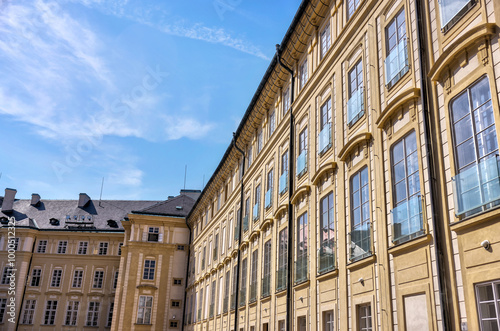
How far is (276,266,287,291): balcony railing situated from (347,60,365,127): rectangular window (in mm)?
6662

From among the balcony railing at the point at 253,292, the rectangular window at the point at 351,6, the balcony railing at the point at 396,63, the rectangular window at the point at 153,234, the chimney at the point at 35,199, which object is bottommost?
the balcony railing at the point at 253,292

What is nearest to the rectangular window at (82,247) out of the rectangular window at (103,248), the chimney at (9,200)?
the rectangular window at (103,248)

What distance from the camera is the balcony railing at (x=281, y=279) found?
17.7 metres

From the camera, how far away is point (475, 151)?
8602mm

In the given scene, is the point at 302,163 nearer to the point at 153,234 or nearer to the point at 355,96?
the point at 355,96

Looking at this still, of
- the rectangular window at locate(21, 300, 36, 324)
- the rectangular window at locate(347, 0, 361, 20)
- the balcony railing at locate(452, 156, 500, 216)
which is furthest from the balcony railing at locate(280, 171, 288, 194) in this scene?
the rectangular window at locate(21, 300, 36, 324)

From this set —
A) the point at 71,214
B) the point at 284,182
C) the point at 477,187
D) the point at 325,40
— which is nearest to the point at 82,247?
the point at 71,214

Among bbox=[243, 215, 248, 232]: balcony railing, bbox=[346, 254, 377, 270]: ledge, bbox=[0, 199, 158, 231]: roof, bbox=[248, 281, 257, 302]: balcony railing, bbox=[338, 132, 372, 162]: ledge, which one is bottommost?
bbox=[346, 254, 377, 270]: ledge

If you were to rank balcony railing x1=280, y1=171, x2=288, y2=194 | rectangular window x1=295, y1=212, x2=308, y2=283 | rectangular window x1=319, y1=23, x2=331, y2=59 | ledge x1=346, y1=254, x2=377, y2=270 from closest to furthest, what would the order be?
ledge x1=346, y1=254, x2=377, y2=270 → rectangular window x1=295, y1=212, x2=308, y2=283 → rectangular window x1=319, y1=23, x2=331, y2=59 → balcony railing x1=280, y1=171, x2=288, y2=194

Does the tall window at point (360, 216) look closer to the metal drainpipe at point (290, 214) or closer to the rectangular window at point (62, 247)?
the metal drainpipe at point (290, 214)

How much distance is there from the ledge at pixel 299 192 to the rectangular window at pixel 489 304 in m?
8.56

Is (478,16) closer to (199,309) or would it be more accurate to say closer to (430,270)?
(430,270)

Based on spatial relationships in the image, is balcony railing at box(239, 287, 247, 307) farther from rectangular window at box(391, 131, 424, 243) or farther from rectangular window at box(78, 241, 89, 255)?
rectangular window at box(78, 241, 89, 255)

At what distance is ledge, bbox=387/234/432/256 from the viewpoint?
31.2ft
